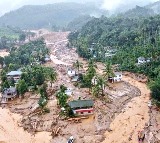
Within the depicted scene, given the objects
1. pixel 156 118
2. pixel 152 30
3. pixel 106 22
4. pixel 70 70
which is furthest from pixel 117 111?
pixel 106 22

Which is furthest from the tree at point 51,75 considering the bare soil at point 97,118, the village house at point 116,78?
the village house at point 116,78

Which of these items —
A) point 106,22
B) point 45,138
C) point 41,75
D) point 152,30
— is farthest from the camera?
point 106,22

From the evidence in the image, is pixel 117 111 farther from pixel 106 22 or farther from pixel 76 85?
pixel 106 22

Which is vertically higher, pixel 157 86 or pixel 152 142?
pixel 157 86

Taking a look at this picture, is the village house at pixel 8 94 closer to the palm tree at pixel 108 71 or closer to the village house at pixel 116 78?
the palm tree at pixel 108 71

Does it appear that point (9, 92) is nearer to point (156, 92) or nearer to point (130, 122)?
point (130, 122)

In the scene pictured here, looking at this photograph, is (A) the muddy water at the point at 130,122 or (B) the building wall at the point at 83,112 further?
(B) the building wall at the point at 83,112
